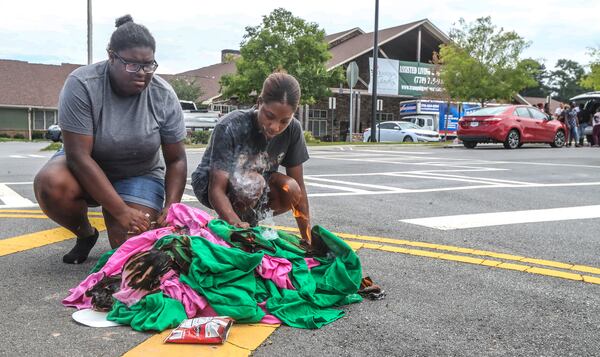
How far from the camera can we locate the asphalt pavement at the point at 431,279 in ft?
8.13

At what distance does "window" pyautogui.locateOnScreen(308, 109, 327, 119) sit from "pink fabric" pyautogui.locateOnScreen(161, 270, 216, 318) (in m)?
38.2

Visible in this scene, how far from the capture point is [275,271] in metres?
2.94

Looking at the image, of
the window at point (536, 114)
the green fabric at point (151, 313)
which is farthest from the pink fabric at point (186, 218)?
the window at point (536, 114)

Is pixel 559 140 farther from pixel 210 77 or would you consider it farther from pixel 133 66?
pixel 210 77

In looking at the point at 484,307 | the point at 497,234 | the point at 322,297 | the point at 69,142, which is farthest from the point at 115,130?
the point at 497,234

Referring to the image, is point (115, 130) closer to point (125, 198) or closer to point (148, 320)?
point (125, 198)

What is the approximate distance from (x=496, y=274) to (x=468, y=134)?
1687 cm

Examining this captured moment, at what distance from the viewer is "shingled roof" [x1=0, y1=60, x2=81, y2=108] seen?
135 feet

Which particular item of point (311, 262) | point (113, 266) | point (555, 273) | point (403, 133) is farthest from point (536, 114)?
point (113, 266)

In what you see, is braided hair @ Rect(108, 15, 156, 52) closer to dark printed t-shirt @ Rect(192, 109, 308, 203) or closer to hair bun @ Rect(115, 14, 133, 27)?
hair bun @ Rect(115, 14, 133, 27)

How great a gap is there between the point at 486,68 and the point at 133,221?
102ft

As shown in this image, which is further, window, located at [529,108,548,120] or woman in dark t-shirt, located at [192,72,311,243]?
window, located at [529,108,548,120]

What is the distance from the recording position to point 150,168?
12.8 ft

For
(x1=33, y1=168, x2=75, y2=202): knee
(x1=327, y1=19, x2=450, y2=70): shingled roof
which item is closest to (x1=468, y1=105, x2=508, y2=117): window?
(x1=33, y1=168, x2=75, y2=202): knee
